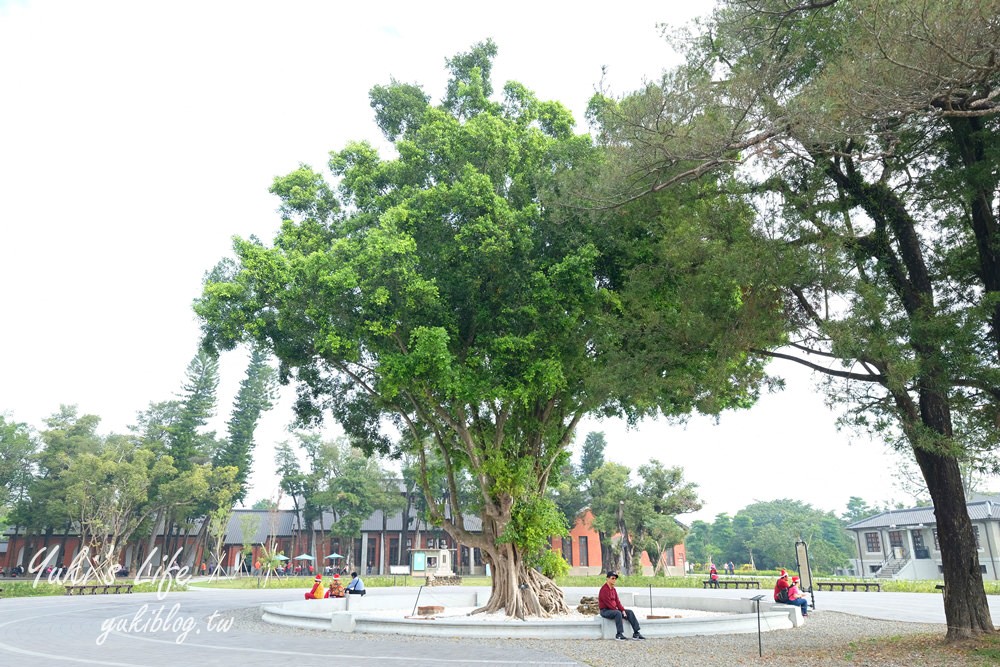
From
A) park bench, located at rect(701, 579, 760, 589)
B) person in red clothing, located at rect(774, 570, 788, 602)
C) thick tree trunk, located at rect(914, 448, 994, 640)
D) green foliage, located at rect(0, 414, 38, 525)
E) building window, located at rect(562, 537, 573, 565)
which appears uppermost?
green foliage, located at rect(0, 414, 38, 525)

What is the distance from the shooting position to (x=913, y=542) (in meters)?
45.5

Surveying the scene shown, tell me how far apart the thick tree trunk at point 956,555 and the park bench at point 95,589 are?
32.0 meters

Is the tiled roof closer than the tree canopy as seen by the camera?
No

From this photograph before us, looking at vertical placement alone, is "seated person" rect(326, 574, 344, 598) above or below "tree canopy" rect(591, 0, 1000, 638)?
below

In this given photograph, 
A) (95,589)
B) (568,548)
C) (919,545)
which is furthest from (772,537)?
(95,589)

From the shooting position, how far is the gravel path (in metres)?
9.48

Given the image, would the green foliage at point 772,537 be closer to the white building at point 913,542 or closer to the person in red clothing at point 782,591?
the white building at point 913,542

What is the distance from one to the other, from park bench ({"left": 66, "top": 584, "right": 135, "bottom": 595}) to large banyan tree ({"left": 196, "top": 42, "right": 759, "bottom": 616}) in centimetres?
2016

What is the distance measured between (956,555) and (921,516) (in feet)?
140

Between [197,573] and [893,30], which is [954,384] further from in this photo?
[197,573]

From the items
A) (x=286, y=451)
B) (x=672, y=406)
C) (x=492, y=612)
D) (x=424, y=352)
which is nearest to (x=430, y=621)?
(x=492, y=612)

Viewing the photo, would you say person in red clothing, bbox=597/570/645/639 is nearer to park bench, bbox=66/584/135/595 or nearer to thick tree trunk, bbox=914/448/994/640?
thick tree trunk, bbox=914/448/994/640

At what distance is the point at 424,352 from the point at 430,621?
230 inches

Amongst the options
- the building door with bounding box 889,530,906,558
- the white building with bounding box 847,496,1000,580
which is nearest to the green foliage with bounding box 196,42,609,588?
the white building with bounding box 847,496,1000,580
